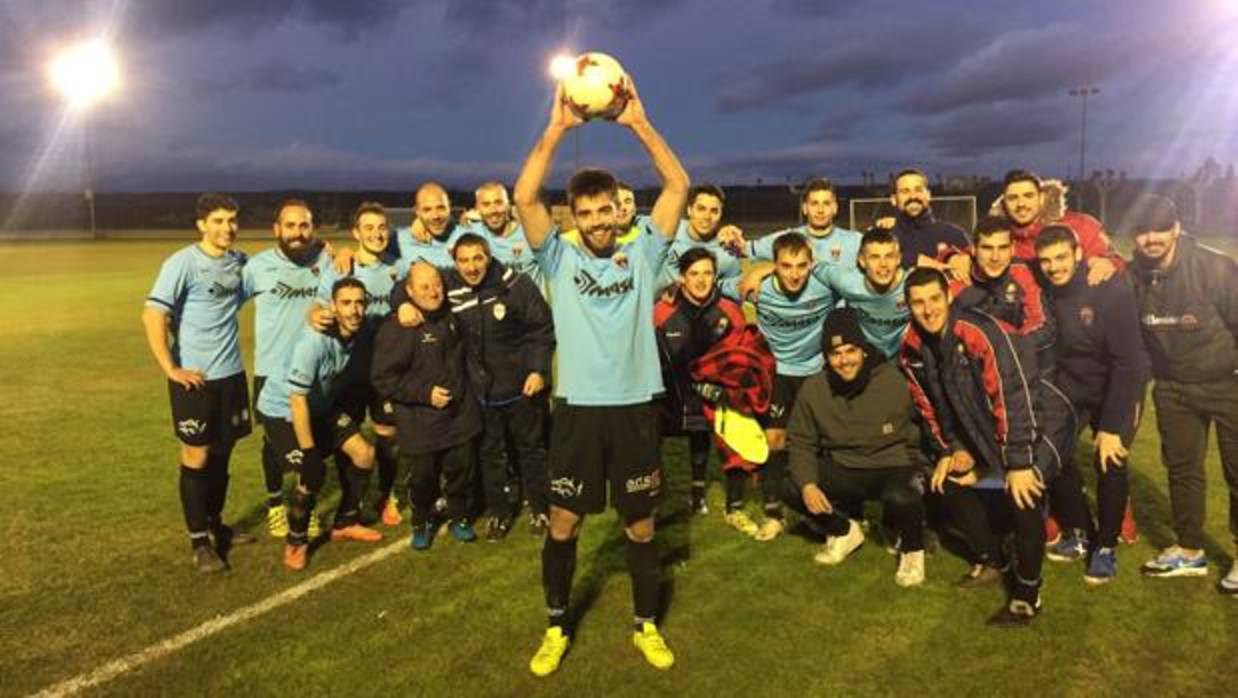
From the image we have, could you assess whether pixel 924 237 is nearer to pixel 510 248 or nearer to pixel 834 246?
pixel 834 246

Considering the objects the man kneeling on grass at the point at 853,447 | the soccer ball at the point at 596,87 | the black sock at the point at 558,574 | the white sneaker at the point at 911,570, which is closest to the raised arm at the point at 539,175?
the soccer ball at the point at 596,87

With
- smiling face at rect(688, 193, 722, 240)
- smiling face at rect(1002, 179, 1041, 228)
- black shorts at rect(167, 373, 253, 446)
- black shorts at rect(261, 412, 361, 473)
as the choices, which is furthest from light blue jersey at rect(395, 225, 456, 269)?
smiling face at rect(1002, 179, 1041, 228)

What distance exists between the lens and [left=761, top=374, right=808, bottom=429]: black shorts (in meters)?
6.14

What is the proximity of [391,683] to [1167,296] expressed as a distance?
189 inches

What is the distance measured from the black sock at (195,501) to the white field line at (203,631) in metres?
0.82

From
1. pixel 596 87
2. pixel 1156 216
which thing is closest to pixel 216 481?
pixel 596 87

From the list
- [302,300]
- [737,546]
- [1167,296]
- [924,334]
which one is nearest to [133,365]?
[302,300]

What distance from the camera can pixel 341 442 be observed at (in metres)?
5.99


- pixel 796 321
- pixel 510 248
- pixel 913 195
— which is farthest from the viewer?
pixel 510 248

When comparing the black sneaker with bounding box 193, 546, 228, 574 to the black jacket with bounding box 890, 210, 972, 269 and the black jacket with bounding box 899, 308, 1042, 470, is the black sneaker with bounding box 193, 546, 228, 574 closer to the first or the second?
the black jacket with bounding box 899, 308, 1042, 470

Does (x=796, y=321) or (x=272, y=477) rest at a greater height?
(x=796, y=321)

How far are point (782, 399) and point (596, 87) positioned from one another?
9.88 ft

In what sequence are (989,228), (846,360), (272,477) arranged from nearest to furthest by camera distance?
1. (989,228)
2. (846,360)
3. (272,477)

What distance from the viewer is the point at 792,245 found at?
583 centimetres
